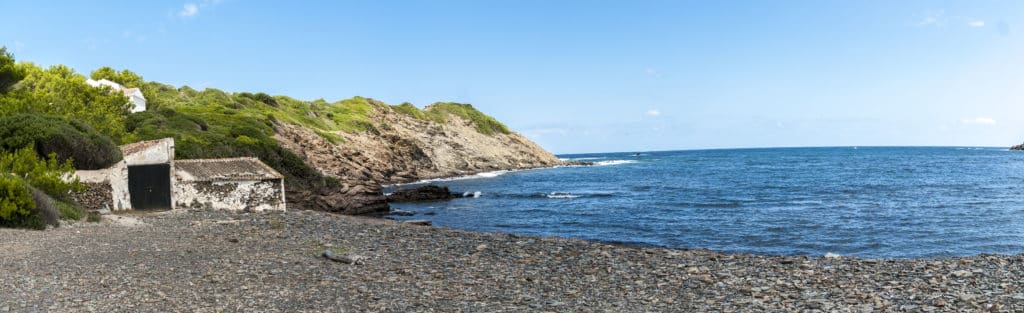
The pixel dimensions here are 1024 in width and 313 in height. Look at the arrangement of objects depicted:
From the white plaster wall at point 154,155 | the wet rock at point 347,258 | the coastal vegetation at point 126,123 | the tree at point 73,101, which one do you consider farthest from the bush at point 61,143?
the wet rock at point 347,258

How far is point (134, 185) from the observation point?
96.7 feet

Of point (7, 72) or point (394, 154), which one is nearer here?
point (7, 72)

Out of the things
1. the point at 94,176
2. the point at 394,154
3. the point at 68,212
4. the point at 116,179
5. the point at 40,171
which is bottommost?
the point at 68,212

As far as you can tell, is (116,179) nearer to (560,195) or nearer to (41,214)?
(41,214)

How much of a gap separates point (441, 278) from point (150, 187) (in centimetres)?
2001

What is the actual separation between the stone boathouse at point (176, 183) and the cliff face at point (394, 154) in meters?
9.01

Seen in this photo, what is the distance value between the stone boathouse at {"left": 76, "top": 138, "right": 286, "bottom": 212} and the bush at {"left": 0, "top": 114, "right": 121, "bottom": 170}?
614 mm

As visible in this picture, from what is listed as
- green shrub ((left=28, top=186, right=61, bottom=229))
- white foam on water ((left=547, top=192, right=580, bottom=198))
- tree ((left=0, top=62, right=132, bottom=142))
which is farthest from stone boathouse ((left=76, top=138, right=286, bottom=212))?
white foam on water ((left=547, top=192, right=580, bottom=198))

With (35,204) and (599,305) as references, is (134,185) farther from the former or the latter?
(599,305)

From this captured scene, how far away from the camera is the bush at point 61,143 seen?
91.3 ft

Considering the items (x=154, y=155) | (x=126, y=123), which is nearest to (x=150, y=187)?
(x=154, y=155)

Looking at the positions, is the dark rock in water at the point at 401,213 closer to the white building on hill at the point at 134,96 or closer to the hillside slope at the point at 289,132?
the hillside slope at the point at 289,132

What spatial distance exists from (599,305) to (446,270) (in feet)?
17.1

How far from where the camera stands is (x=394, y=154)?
9012cm
